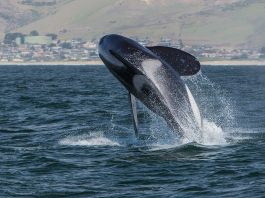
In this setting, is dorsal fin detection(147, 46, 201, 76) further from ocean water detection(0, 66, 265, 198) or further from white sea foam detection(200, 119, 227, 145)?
white sea foam detection(200, 119, 227, 145)

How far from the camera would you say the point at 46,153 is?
90.7 ft

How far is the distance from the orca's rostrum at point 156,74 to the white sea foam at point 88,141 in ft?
11.3

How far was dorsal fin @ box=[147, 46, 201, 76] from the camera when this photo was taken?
2708cm

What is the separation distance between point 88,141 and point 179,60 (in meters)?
5.89

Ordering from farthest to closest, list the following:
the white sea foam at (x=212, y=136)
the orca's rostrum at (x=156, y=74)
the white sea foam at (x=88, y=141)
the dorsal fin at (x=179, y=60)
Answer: the white sea foam at (x=88, y=141)
the white sea foam at (x=212, y=136)
the dorsal fin at (x=179, y=60)
the orca's rostrum at (x=156, y=74)

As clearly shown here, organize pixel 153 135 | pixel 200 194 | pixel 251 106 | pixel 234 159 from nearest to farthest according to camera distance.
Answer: pixel 200 194, pixel 234 159, pixel 153 135, pixel 251 106

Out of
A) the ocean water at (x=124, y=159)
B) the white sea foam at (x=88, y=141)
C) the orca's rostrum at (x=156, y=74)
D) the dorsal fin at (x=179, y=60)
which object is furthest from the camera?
the white sea foam at (x=88, y=141)

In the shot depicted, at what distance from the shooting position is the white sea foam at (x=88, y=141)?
1186 inches

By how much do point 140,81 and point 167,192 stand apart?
6.31 metres

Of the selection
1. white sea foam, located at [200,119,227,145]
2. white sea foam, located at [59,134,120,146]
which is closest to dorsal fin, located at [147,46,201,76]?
white sea foam, located at [200,119,227,145]

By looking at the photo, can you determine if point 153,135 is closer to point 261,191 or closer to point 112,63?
point 112,63

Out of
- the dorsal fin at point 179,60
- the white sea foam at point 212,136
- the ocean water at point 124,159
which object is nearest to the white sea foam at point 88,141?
the ocean water at point 124,159

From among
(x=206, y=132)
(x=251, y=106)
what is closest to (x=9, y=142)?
(x=206, y=132)

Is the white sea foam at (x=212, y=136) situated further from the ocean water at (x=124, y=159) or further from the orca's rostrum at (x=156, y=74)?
the orca's rostrum at (x=156, y=74)
